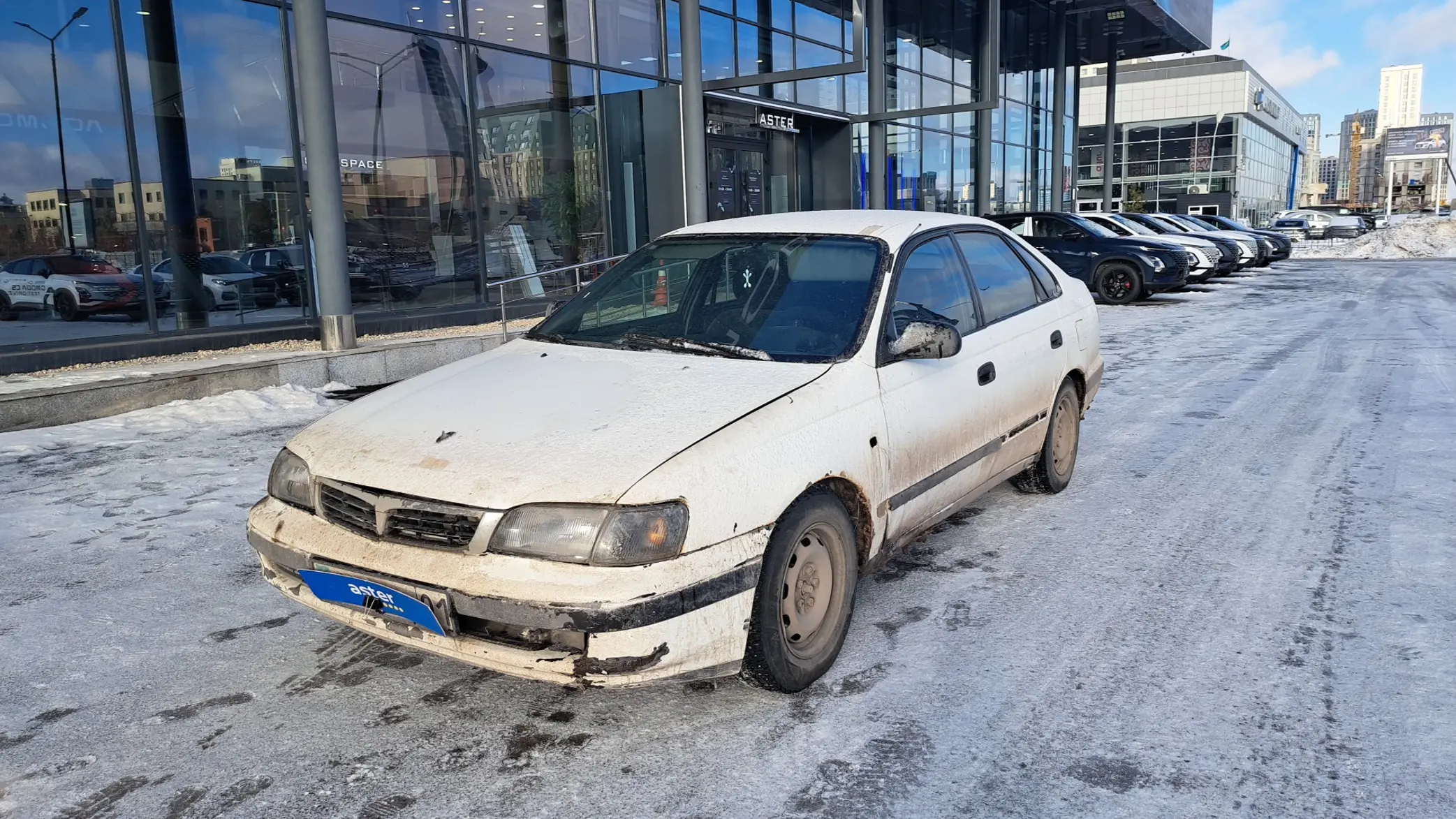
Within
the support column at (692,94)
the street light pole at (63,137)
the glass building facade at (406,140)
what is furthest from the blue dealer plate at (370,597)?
the support column at (692,94)

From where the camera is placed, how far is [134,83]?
9688 millimetres

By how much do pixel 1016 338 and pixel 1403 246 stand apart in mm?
37238

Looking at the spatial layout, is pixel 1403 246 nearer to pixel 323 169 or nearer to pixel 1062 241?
pixel 1062 241

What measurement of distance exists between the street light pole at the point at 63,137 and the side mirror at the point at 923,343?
8820 mm

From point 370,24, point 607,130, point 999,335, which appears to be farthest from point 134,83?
point 999,335

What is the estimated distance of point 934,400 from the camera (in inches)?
155

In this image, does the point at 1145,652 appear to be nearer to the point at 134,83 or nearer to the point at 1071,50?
the point at 134,83

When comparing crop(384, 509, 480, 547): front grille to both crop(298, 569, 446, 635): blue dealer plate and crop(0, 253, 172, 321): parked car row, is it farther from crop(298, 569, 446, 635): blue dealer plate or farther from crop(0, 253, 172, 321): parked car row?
crop(0, 253, 172, 321): parked car row

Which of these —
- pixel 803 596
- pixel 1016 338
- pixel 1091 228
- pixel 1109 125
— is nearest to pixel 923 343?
pixel 803 596

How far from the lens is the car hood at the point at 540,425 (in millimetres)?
2844

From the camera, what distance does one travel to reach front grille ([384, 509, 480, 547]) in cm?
284

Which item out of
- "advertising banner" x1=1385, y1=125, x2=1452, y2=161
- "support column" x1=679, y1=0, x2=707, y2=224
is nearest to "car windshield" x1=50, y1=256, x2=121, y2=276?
"support column" x1=679, y1=0, x2=707, y2=224

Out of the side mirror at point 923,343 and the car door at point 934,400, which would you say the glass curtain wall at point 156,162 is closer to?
the car door at point 934,400

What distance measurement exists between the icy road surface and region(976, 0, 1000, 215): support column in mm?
13448
